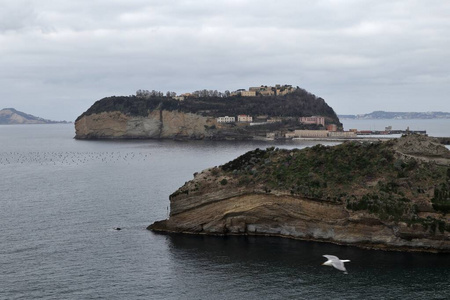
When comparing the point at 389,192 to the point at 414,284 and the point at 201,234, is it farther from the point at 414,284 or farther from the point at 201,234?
the point at 201,234

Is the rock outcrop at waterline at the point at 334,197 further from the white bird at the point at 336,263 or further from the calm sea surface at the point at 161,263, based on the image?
the white bird at the point at 336,263

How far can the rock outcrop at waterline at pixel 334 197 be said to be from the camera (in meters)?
55.6

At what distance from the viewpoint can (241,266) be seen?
51.6 meters

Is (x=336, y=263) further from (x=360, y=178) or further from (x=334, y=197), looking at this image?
(x=360, y=178)

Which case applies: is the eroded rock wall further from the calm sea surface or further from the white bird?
the white bird

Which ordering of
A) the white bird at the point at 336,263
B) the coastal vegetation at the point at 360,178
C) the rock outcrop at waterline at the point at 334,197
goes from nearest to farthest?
the white bird at the point at 336,263 < the rock outcrop at waterline at the point at 334,197 < the coastal vegetation at the point at 360,178

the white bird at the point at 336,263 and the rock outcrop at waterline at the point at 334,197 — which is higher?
the rock outcrop at waterline at the point at 334,197

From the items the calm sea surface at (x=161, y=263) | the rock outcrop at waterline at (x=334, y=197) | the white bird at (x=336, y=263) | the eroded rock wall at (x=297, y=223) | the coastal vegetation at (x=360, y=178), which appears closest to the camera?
the calm sea surface at (x=161, y=263)

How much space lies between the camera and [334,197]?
194 ft

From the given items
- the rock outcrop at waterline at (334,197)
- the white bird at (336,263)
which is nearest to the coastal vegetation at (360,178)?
the rock outcrop at waterline at (334,197)

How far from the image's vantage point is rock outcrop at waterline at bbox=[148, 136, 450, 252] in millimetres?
55562

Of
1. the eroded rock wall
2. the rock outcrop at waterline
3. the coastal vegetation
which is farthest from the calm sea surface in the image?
the coastal vegetation

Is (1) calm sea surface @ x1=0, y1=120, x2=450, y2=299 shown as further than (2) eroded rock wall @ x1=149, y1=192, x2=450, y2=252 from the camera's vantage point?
No

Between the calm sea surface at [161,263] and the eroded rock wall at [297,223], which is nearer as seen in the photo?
the calm sea surface at [161,263]
